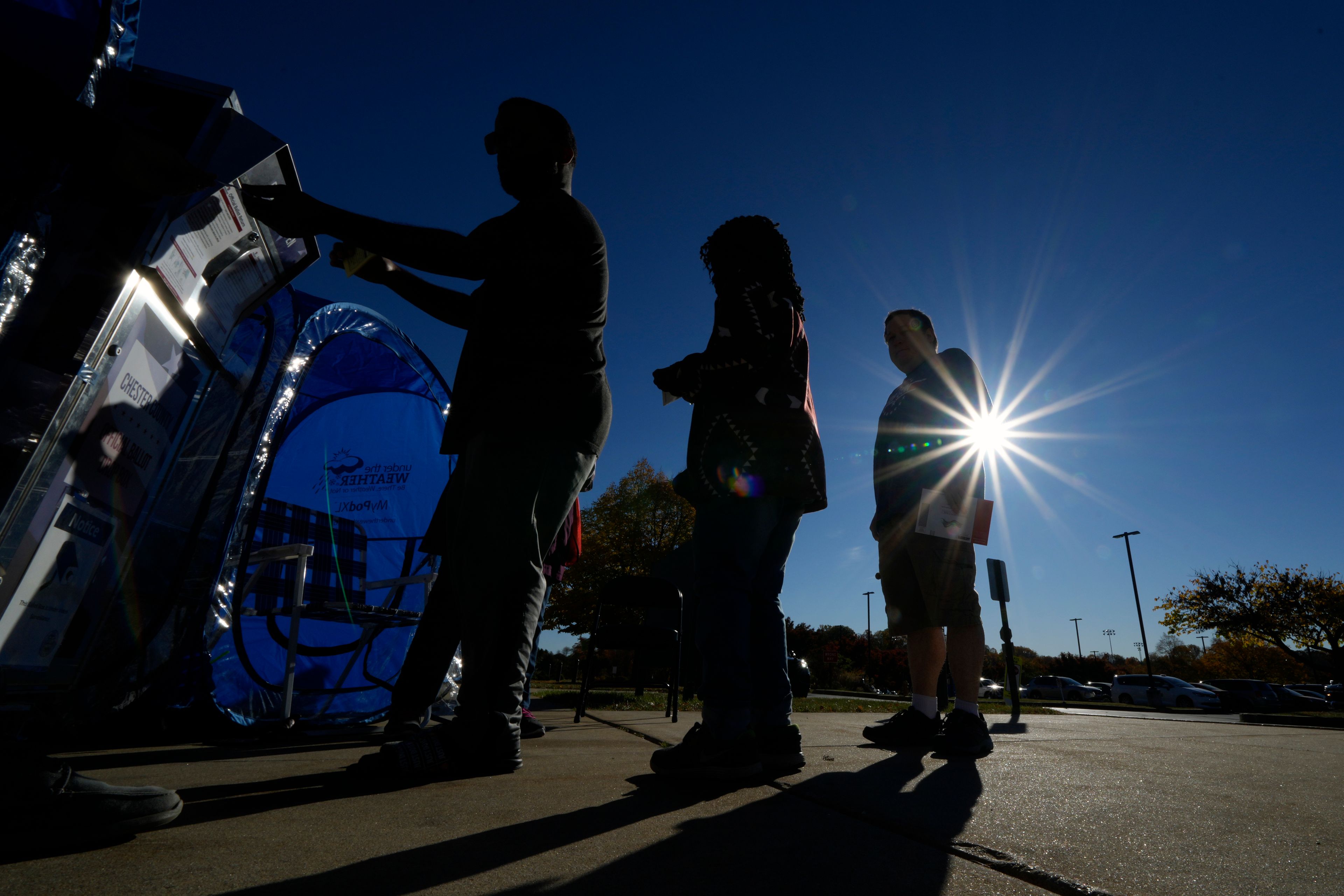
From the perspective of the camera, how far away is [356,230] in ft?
5.11

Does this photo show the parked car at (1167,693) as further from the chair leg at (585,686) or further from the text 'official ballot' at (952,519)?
the text 'official ballot' at (952,519)

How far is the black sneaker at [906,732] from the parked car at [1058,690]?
120 ft

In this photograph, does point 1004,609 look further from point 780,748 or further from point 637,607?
point 780,748

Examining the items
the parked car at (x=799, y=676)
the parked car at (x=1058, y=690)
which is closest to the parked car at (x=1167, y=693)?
the parked car at (x=1058, y=690)

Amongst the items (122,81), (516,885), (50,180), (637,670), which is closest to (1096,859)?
(516,885)

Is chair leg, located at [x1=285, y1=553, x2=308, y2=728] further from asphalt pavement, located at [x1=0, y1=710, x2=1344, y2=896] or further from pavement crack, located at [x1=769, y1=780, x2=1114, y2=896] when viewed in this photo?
pavement crack, located at [x1=769, y1=780, x2=1114, y2=896]

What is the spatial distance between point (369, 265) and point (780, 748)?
75.1 inches

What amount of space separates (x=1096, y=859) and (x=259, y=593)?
4.21 m

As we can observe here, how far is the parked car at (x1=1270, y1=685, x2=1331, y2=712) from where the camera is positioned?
2383cm

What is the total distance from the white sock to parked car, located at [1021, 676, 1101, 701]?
121 ft

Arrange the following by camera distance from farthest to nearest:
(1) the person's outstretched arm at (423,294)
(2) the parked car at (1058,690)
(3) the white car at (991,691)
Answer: (2) the parked car at (1058,690) < (3) the white car at (991,691) < (1) the person's outstretched arm at (423,294)

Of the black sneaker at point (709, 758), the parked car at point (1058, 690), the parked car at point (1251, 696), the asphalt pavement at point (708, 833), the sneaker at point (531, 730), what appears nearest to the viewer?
the asphalt pavement at point (708, 833)

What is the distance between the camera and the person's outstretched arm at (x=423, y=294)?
1950mm

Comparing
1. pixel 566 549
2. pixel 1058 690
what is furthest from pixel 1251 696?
pixel 566 549
